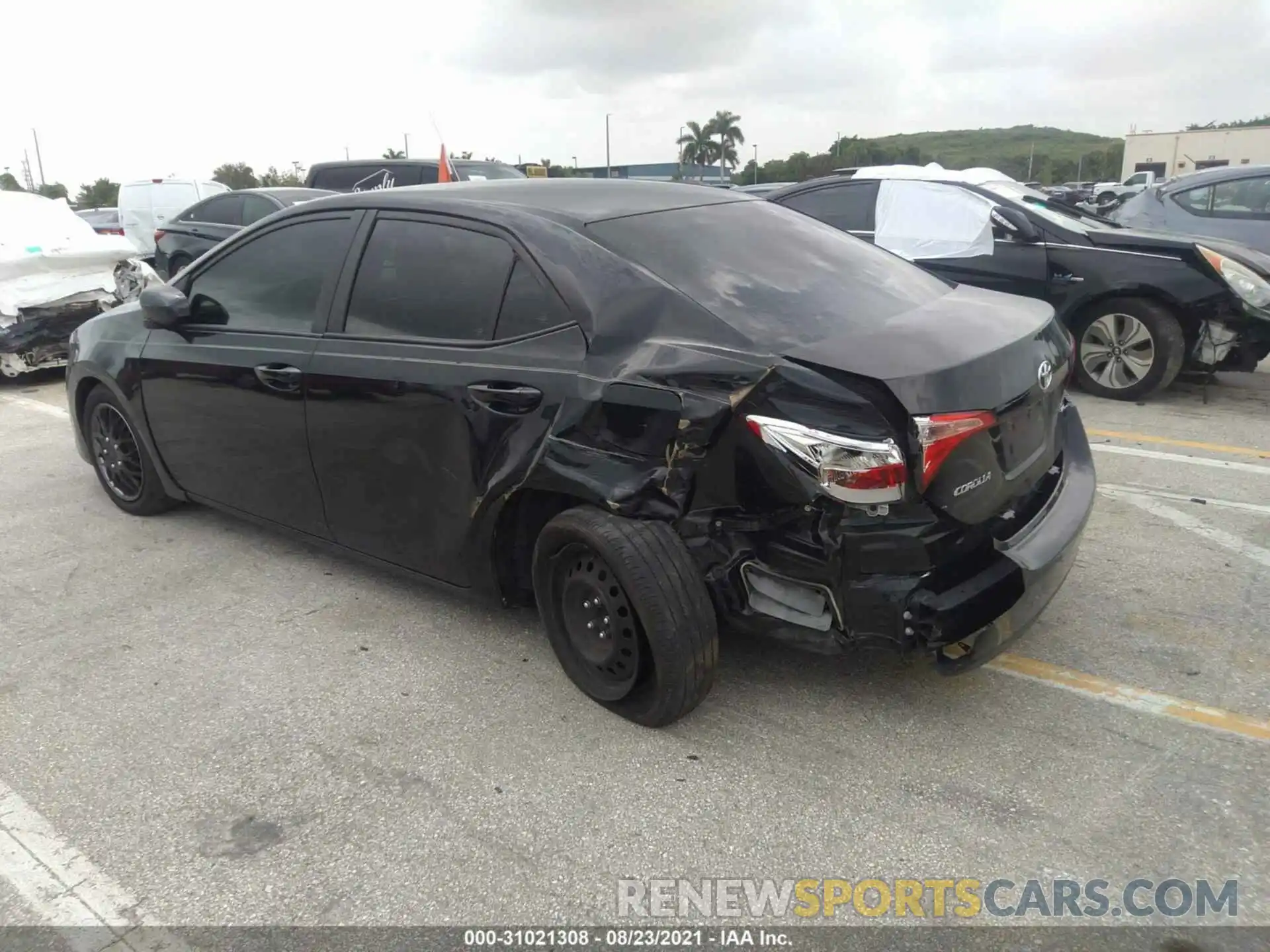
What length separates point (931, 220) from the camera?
7.56 meters

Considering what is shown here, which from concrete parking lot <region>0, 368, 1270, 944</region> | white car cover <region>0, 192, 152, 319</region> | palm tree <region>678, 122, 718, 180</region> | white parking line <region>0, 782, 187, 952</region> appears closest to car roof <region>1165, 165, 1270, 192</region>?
concrete parking lot <region>0, 368, 1270, 944</region>

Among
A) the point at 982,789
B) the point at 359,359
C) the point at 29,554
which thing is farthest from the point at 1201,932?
the point at 29,554

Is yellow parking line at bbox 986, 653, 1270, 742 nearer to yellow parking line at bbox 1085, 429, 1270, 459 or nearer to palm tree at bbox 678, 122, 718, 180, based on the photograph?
yellow parking line at bbox 1085, 429, 1270, 459

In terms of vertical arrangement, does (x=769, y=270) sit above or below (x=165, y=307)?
above

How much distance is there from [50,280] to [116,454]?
4683mm

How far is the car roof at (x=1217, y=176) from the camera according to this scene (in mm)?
9375

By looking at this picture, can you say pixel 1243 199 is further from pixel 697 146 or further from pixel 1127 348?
pixel 697 146

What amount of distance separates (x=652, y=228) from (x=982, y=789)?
2042 millimetres

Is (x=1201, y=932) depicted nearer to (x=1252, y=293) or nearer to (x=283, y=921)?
(x=283, y=921)

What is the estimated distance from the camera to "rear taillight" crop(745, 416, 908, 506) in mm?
2434

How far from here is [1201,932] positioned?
6.92 ft

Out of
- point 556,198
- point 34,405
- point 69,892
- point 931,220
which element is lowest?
point 34,405

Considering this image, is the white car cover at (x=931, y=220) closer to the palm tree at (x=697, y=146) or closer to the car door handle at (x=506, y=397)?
the car door handle at (x=506, y=397)

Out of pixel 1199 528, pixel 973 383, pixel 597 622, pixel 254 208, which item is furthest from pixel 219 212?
pixel 973 383
